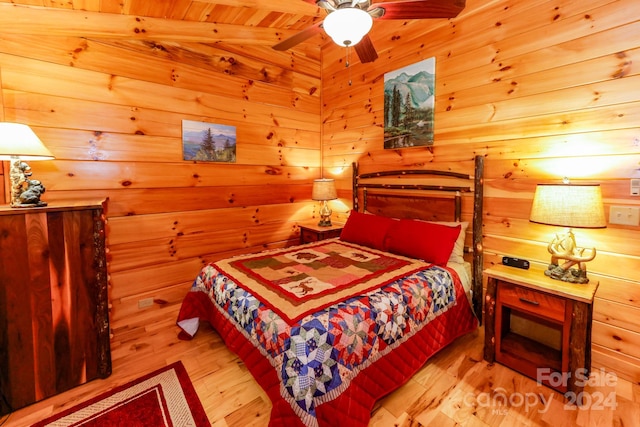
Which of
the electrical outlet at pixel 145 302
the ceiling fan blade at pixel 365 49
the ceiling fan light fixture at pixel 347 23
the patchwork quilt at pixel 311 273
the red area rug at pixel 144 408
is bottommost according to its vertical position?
the red area rug at pixel 144 408

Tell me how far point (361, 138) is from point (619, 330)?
262cm

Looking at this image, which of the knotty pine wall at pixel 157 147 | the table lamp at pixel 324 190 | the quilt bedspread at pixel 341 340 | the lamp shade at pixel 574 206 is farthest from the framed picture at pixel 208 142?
the lamp shade at pixel 574 206

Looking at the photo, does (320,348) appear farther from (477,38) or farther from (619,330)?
(477,38)

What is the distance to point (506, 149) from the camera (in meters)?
2.26

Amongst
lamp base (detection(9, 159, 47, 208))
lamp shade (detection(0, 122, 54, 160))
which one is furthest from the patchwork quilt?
lamp shade (detection(0, 122, 54, 160))

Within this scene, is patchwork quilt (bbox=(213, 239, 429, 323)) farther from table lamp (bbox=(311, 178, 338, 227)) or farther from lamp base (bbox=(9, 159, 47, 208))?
lamp base (bbox=(9, 159, 47, 208))

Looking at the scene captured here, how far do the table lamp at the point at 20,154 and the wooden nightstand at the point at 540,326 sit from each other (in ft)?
9.37

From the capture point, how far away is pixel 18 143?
1.59m

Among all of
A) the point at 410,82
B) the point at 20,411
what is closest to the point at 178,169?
the point at 20,411

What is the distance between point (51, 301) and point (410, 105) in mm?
3114

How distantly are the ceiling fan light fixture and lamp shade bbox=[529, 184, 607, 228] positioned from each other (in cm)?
142

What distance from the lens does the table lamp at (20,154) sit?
5.13 feet

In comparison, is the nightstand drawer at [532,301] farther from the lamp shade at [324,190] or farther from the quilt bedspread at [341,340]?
the lamp shade at [324,190]

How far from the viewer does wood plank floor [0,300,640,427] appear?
61.4 inches
